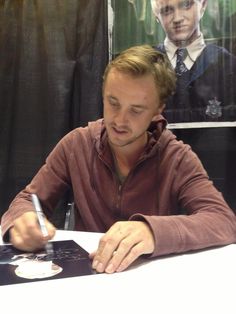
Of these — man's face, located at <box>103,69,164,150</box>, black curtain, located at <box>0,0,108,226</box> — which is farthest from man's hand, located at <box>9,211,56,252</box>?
black curtain, located at <box>0,0,108,226</box>

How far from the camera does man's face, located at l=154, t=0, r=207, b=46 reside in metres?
1.97

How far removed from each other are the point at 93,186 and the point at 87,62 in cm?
109

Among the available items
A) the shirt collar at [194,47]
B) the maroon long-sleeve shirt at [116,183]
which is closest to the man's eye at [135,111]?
the maroon long-sleeve shirt at [116,183]

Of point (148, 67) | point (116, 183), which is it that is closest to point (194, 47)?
point (148, 67)

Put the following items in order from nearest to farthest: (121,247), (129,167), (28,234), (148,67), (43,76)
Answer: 1. (121,247)
2. (28,234)
3. (148,67)
4. (129,167)
5. (43,76)

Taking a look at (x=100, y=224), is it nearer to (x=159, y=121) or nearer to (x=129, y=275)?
(x=159, y=121)

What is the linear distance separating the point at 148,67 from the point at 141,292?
73 cm

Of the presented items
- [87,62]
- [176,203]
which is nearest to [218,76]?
[87,62]

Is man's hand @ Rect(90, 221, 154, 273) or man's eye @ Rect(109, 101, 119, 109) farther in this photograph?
man's eye @ Rect(109, 101, 119, 109)

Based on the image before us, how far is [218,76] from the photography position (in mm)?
1994

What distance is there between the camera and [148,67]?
123 centimetres

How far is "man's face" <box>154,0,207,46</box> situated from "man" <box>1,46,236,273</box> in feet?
2.45

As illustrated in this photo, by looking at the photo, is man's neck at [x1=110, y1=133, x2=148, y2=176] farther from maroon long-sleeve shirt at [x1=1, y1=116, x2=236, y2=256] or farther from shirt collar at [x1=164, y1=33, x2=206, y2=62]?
shirt collar at [x1=164, y1=33, x2=206, y2=62]

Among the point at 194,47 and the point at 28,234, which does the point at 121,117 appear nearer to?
the point at 28,234
